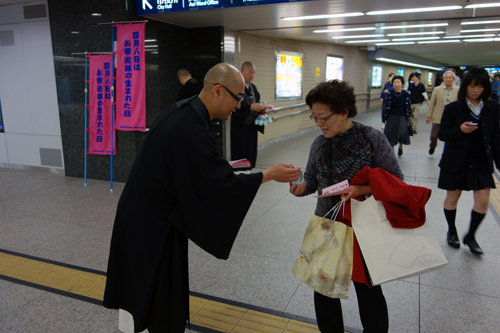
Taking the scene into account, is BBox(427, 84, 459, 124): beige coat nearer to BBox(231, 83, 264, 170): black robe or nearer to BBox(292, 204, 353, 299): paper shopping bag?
BBox(231, 83, 264, 170): black robe

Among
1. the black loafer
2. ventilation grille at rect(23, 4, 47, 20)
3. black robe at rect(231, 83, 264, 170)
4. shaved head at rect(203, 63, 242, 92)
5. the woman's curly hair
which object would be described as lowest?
the black loafer

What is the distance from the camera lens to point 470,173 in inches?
123

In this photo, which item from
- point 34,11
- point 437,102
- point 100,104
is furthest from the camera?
point 437,102

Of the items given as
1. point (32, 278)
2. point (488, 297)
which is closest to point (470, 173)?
point (488, 297)

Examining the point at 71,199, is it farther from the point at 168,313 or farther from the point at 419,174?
the point at 419,174

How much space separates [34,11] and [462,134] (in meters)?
6.63

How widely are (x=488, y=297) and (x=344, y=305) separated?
1.06 metres

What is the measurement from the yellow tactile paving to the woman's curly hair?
144cm

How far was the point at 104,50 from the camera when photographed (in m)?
5.59

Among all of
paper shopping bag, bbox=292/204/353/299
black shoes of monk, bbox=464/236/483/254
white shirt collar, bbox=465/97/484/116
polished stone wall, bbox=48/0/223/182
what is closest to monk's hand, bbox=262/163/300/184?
paper shopping bag, bbox=292/204/353/299

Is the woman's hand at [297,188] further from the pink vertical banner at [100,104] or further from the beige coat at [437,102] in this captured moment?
the beige coat at [437,102]

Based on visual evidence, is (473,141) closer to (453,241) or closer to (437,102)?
(453,241)

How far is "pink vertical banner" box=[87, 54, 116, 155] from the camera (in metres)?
5.54

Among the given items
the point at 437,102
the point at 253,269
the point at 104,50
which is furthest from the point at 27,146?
the point at 437,102
